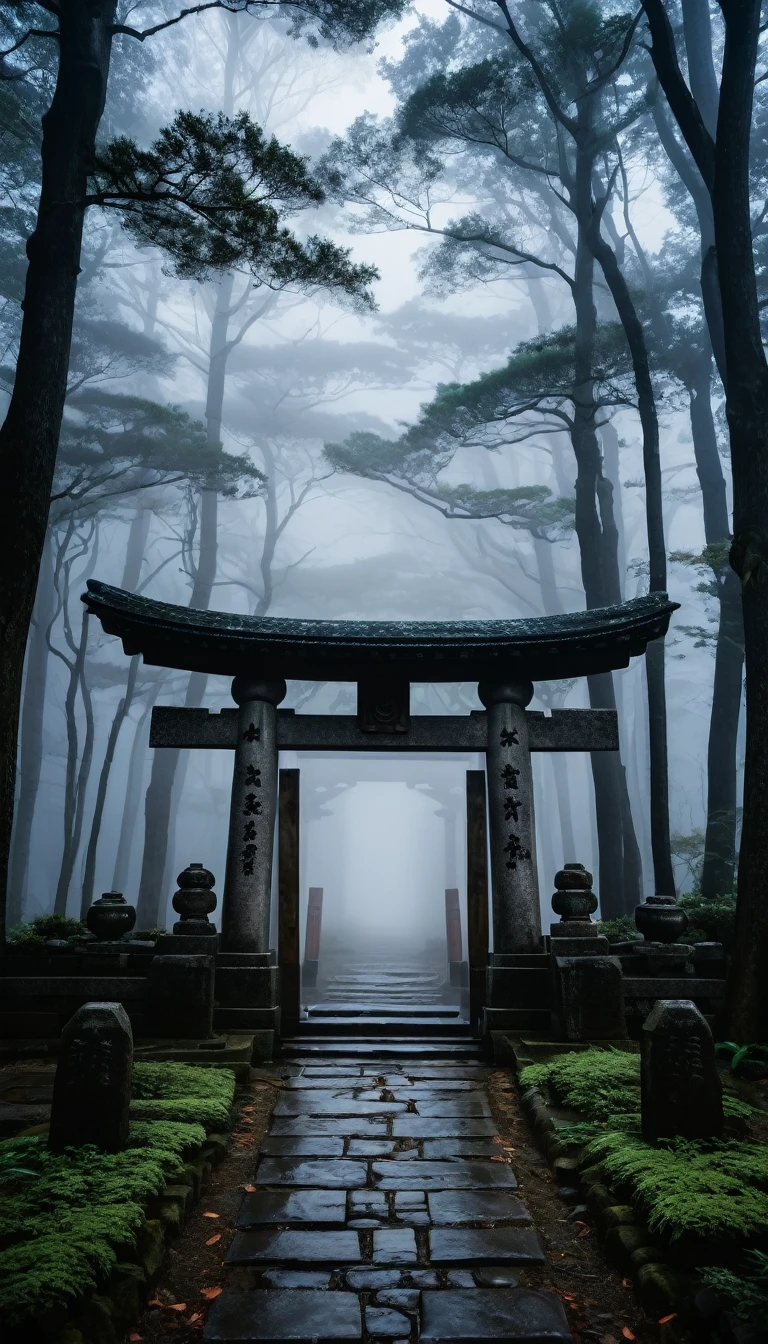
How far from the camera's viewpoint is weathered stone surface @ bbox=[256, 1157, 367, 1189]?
5.22 m

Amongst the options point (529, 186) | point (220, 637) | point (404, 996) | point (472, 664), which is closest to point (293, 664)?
point (220, 637)

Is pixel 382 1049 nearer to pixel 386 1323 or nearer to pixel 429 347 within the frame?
pixel 386 1323

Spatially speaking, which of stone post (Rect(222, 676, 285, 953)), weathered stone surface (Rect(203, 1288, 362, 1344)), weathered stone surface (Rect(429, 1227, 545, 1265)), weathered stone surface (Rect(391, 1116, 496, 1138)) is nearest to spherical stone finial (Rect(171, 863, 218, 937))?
stone post (Rect(222, 676, 285, 953))

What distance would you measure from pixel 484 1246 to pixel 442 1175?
1075 millimetres

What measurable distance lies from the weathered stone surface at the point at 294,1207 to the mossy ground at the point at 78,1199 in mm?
505

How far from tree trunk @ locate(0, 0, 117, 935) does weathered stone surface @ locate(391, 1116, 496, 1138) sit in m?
4.63

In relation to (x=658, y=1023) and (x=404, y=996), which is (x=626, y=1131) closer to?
(x=658, y=1023)

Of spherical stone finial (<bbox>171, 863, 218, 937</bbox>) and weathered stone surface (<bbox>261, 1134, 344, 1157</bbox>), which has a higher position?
spherical stone finial (<bbox>171, 863, 218, 937</bbox>)

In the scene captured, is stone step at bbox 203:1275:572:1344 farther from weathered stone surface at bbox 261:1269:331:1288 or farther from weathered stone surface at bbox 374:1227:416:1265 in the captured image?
weathered stone surface at bbox 374:1227:416:1265

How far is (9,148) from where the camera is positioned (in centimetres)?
2003

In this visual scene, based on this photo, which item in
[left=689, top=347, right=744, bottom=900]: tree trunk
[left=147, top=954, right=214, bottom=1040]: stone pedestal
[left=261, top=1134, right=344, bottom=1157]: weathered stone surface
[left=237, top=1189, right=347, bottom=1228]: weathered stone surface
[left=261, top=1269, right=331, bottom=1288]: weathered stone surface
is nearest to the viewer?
[left=261, top=1269, right=331, bottom=1288]: weathered stone surface

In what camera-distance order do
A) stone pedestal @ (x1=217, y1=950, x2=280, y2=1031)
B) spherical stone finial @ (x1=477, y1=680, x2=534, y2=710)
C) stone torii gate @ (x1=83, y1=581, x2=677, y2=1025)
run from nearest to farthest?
1. stone pedestal @ (x1=217, y1=950, x2=280, y2=1031)
2. stone torii gate @ (x1=83, y1=581, x2=677, y2=1025)
3. spherical stone finial @ (x1=477, y1=680, x2=534, y2=710)

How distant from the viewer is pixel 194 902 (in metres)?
9.19

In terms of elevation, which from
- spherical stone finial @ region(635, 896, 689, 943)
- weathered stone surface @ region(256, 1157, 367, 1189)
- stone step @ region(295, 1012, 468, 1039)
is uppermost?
spherical stone finial @ region(635, 896, 689, 943)
